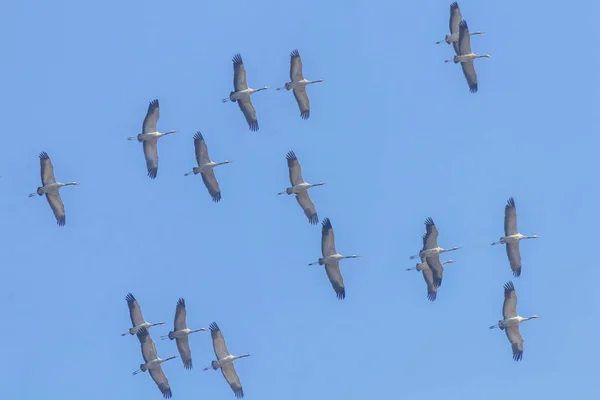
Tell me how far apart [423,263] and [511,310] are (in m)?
3.74

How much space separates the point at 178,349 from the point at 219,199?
521 centimetres

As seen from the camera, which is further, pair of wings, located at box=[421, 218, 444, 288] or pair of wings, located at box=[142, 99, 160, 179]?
pair of wings, located at box=[421, 218, 444, 288]

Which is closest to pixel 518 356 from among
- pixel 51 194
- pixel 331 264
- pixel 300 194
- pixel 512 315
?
pixel 512 315

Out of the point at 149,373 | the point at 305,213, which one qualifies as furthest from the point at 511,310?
the point at 149,373

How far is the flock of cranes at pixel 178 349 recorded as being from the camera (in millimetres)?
66938

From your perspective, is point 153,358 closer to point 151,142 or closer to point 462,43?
point 151,142

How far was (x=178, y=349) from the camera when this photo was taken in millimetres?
67312

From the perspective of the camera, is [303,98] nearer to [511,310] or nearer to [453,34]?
[453,34]

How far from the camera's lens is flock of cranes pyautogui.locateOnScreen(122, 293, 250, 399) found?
66.9 m

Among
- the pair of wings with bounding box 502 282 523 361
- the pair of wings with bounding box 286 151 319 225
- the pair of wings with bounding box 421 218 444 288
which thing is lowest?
the pair of wings with bounding box 502 282 523 361

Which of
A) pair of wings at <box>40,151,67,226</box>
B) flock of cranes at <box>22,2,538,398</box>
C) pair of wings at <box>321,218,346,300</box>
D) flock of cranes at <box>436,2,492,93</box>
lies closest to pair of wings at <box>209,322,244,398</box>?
flock of cranes at <box>22,2,538,398</box>

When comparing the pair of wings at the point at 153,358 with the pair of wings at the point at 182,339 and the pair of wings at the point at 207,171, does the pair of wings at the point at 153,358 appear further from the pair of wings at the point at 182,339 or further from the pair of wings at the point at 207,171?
the pair of wings at the point at 207,171

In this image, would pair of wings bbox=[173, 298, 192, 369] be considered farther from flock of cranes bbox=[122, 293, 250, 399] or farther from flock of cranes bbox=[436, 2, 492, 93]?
flock of cranes bbox=[436, 2, 492, 93]

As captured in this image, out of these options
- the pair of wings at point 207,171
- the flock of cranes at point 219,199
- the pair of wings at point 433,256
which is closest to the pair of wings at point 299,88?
the flock of cranes at point 219,199
